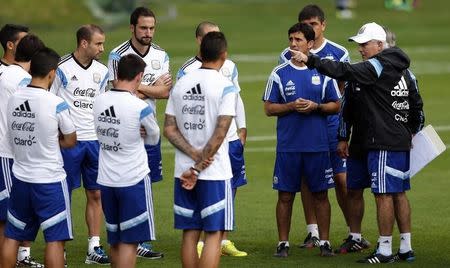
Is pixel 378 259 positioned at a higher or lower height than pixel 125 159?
lower

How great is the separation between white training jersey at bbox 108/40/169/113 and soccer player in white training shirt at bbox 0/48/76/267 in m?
2.25

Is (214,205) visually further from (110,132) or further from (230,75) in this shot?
(230,75)

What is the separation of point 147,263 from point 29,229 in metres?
1.89

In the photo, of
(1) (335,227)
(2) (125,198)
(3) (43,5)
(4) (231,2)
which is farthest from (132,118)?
(4) (231,2)

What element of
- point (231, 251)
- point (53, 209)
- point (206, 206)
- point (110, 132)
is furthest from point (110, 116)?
point (231, 251)

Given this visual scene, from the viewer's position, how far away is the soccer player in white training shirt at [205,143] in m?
11.6

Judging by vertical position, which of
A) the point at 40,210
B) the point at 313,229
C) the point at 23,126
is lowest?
the point at 313,229

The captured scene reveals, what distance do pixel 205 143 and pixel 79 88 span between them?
236 centimetres

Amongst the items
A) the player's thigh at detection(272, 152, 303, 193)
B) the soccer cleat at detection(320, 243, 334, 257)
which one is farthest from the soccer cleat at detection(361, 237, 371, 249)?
the player's thigh at detection(272, 152, 303, 193)

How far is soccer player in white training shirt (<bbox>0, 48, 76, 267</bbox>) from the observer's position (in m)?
11.6

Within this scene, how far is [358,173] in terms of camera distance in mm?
13758

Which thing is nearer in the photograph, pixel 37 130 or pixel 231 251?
pixel 37 130

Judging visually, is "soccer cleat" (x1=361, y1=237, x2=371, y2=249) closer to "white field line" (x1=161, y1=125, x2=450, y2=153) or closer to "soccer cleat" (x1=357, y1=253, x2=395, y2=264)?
"soccer cleat" (x1=357, y1=253, x2=395, y2=264)

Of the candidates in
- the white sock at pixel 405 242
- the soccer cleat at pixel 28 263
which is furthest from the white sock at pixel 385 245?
the soccer cleat at pixel 28 263
